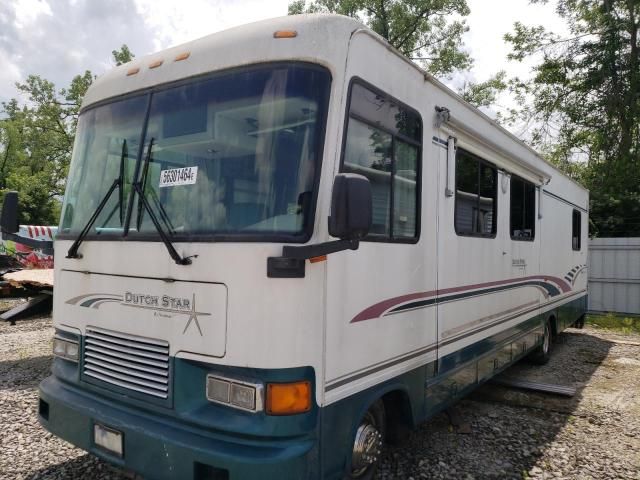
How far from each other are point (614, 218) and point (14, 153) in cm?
3722

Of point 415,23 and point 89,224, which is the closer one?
point 89,224

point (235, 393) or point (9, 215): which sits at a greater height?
point (9, 215)

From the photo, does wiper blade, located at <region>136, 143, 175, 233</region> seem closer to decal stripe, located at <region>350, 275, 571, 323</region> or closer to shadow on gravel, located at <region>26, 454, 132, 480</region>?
decal stripe, located at <region>350, 275, 571, 323</region>

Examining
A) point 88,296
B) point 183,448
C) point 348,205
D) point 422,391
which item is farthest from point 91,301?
point 422,391

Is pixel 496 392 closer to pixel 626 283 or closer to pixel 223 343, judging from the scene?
pixel 223 343

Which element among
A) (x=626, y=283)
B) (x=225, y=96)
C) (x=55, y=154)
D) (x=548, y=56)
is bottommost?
(x=626, y=283)

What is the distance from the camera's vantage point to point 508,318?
525 cm

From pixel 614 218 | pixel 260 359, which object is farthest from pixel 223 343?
pixel 614 218

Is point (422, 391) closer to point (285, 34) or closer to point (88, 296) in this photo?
point (88, 296)

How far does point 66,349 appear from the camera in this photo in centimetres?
333

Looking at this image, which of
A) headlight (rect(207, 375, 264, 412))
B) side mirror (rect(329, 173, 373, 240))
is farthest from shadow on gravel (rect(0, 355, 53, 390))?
side mirror (rect(329, 173, 373, 240))

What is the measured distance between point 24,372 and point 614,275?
12580 mm

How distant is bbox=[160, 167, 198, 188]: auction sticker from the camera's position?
112 inches

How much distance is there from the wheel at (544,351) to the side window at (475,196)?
9.70 ft
